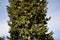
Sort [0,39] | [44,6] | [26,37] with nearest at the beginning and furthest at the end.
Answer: [26,37], [44,6], [0,39]

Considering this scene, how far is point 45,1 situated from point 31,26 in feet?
20.7

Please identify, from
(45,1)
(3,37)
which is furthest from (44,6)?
(3,37)

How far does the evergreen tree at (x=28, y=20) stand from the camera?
42312 mm

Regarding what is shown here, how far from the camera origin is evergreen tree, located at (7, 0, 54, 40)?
1666 inches

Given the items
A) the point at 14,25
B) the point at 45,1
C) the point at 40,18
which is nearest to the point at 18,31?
the point at 14,25

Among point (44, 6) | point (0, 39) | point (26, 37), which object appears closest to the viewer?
point (26, 37)

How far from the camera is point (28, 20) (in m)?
42.6

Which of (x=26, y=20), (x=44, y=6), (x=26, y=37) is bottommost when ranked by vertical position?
(x=26, y=37)

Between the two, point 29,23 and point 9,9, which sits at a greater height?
point 9,9

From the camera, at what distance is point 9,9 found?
45.3 m

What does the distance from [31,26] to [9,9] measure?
5804 millimetres

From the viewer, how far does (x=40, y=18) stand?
44375mm

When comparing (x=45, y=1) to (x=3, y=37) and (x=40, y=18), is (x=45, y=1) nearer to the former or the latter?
(x=40, y=18)

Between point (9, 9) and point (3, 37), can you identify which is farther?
point (3, 37)
